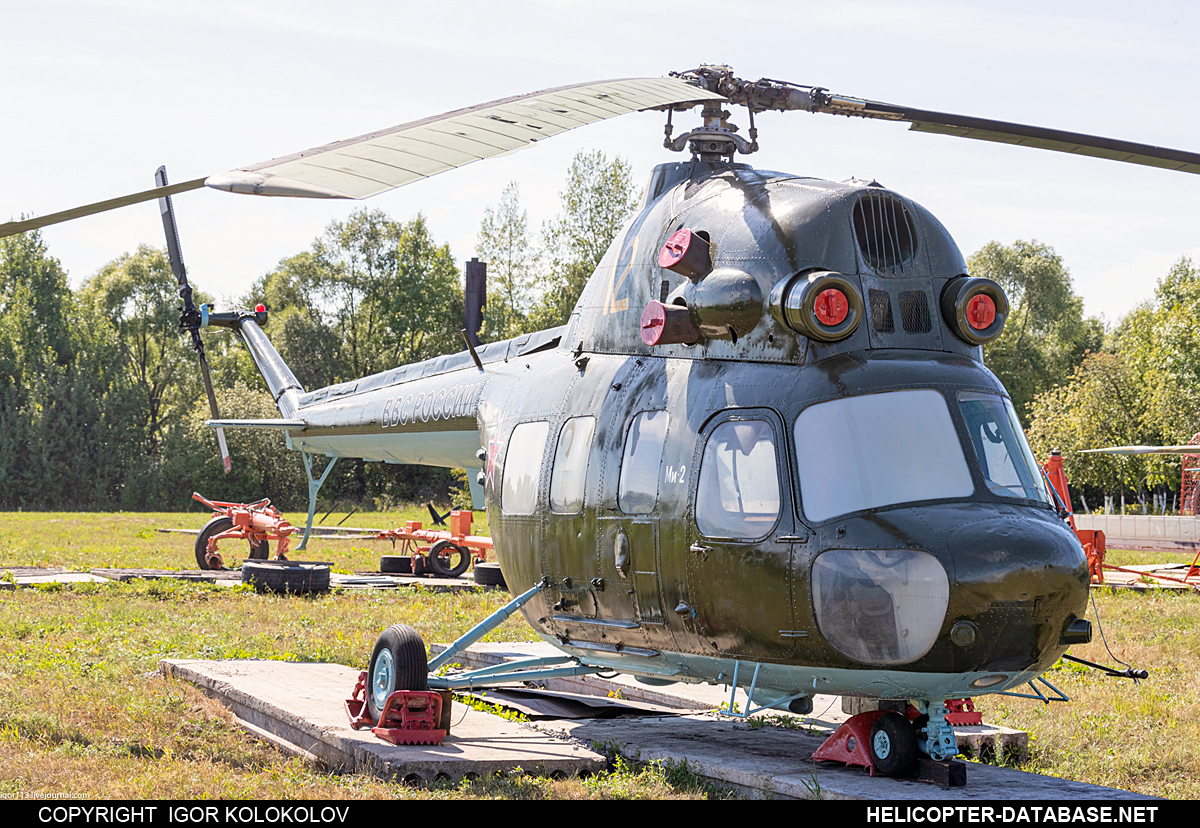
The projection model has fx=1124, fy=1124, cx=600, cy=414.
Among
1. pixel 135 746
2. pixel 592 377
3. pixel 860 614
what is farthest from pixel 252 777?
pixel 860 614

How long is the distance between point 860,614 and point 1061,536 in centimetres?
117

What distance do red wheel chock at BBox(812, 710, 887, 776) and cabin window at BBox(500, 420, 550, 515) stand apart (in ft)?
8.54

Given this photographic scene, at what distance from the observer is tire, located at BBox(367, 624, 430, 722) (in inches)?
310

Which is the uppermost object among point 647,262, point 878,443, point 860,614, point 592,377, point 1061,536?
Result: point 647,262

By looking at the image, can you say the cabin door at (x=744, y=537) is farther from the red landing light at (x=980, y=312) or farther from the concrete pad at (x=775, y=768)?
the red landing light at (x=980, y=312)

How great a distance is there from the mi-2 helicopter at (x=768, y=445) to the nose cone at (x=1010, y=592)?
0.01m

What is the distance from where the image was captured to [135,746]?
8.19 metres

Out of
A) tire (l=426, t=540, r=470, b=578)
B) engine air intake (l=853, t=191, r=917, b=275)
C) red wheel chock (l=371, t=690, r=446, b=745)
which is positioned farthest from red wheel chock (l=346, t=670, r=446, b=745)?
tire (l=426, t=540, r=470, b=578)

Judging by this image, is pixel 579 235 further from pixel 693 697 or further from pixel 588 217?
pixel 693 697

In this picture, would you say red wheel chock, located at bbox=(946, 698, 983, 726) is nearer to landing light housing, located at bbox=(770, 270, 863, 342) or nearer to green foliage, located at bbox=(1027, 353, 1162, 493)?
landing light housing, located at bbox=(770, 270, 863, 342)

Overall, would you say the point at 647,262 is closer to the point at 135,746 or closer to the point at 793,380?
the point at 793,380

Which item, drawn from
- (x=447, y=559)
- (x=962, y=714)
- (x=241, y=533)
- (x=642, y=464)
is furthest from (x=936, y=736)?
(x=241, y=533)

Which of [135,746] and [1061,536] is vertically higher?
[1061,536]

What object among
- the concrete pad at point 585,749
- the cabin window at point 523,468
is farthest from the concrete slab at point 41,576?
the cabin window at point 523,468
